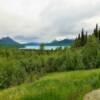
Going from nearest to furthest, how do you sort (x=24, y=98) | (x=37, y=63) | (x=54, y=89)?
(x=24, y=98) → (x=54, y=89) → (x=37, y=63)

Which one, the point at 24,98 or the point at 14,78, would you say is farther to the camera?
the point at 14,78

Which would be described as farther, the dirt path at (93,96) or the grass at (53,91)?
the grass at (53,91)

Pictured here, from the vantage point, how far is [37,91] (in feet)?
51.4

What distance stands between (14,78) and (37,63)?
15.4 m

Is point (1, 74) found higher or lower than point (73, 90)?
lower

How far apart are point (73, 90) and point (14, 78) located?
55636mm

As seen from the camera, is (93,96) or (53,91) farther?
(53,91)

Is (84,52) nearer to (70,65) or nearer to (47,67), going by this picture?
(70,65)

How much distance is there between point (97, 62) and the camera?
66125mm

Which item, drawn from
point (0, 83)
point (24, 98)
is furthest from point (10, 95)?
point (0, 83)

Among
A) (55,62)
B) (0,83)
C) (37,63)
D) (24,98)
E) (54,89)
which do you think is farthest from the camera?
(37,63)

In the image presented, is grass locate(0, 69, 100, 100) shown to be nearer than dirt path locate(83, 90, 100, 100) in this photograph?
No

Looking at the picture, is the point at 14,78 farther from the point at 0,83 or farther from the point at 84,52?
the point at 84,52

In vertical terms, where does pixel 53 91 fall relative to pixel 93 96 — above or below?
above
